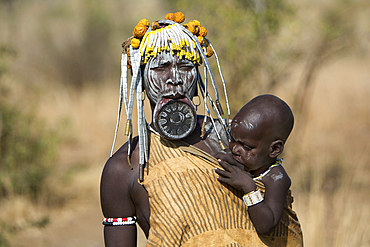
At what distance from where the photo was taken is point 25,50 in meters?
10.7

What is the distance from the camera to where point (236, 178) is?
1.65 metres

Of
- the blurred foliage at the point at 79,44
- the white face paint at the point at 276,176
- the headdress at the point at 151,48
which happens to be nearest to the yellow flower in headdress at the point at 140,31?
the headdress at the point at 151,48

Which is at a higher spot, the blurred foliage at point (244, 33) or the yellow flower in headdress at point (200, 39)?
the blurred foliage at point (244, 33)

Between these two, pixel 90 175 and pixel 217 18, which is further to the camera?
pixel 90 175

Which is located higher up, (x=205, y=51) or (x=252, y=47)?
(x=252, y=47)

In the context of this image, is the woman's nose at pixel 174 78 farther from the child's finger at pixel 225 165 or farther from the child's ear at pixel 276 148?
the child's ear at pixel 276 148

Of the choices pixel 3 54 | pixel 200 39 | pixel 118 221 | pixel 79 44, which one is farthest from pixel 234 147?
pixel 79 44

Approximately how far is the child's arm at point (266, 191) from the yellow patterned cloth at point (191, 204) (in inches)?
2.1

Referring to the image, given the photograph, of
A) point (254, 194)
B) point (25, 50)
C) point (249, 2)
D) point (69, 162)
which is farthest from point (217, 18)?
point (25, 50)

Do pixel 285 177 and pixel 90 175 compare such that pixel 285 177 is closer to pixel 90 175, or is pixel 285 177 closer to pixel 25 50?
pixel 90 175

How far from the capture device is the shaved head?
64.6 inches

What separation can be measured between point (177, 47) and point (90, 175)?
689 centimetres

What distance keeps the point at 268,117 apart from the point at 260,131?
0.07 meters

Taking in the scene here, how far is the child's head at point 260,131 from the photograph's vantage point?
164 cm
